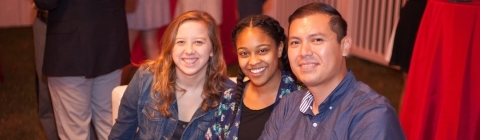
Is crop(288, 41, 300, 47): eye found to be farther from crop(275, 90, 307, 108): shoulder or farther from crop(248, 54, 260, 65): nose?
crop(248, 54, 260, 65): nose

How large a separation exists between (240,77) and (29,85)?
2568 mm

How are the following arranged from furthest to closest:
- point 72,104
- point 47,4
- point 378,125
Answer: point 72,104 < point 47,4 < point 378,125

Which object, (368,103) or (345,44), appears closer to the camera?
(368,103)

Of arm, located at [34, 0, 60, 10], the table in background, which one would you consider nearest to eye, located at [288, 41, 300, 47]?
the table in background

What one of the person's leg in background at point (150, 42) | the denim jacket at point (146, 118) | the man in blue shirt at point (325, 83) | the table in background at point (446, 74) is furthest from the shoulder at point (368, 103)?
the person's leg in background at point (150, 42)

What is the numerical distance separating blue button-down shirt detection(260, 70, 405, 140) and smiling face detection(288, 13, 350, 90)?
37mm

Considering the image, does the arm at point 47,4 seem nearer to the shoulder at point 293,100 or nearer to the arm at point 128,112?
the arm at point 128,112

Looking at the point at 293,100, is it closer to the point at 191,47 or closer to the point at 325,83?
the point at 325,83

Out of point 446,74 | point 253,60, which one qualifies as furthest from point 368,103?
point 446,74

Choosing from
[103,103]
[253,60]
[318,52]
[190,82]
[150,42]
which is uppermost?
[318,52]

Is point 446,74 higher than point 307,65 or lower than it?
lower

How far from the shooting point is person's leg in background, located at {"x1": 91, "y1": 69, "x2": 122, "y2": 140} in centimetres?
318

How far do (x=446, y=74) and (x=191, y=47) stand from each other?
1014 mm

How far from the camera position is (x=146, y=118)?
2.36 m
